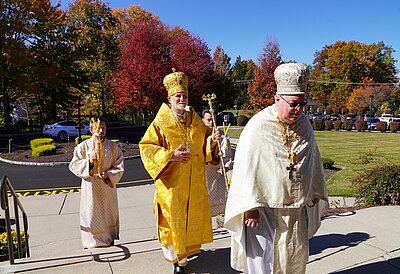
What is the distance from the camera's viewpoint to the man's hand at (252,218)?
2766mm

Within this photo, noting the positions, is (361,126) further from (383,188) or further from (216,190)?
(216,190)

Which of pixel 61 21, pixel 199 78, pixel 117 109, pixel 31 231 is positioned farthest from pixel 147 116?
pixel 31 231

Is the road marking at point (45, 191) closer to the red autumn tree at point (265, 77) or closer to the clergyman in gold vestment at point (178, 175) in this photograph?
the clergyman in gold vestment at point (178, 175)

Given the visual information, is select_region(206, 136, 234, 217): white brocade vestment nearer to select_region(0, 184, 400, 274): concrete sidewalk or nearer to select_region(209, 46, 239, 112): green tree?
select_region(0, 184, 400, 274): concrete sidewalk

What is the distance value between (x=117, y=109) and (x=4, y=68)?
11499 millimetres

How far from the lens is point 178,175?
3.62 meters

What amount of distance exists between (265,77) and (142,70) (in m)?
11.0

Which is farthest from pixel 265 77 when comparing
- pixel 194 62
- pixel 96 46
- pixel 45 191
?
pixel 45 191

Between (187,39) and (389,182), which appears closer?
(389,182)

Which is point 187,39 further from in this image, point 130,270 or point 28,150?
point 130,270

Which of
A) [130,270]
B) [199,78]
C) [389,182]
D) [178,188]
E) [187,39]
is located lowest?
[130,270]

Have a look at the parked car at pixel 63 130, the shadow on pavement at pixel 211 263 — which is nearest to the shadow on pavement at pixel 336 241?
the shadow on pavement at pixel 211 263

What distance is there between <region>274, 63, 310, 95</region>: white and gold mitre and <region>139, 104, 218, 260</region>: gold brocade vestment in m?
1.33

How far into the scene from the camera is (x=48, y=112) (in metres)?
30.7
